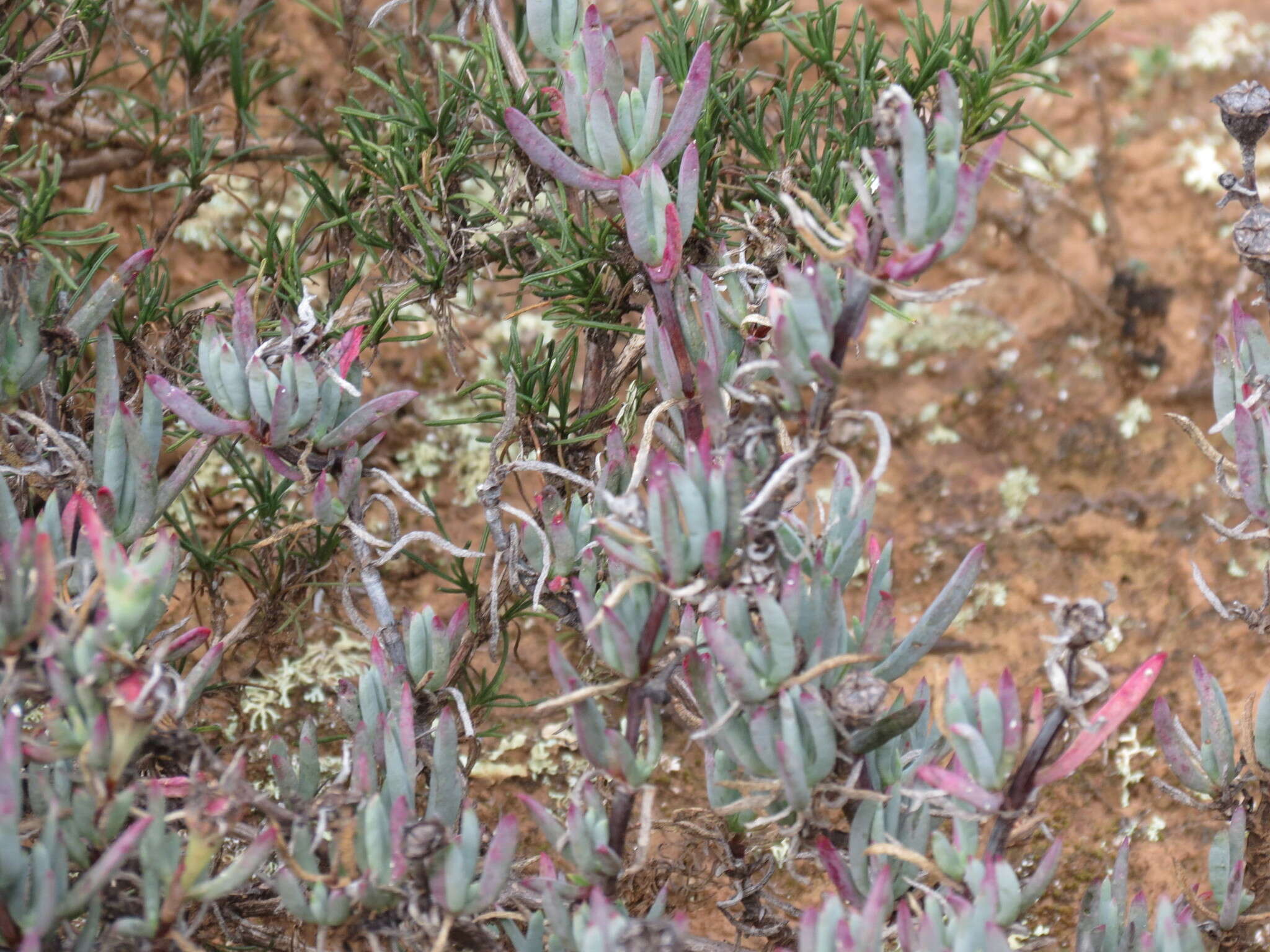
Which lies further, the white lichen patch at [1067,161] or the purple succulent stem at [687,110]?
the white lichen patch at [1067,161]

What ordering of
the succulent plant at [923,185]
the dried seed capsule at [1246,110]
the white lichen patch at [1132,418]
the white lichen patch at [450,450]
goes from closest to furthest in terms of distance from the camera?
the succulent plant at [923,185] < the dried seed capsule at [1246,110] < the white lichen patch at [450,450] < the white lichen patch at [1132,418]

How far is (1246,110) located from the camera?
963 mm

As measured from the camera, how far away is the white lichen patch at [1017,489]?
1963 mm

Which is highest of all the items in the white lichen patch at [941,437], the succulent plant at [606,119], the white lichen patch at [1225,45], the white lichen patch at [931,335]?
the white lichen patch at [1225,45]

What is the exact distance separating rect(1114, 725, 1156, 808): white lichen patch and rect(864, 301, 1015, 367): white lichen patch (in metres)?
0.78

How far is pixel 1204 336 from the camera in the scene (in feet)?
7.04

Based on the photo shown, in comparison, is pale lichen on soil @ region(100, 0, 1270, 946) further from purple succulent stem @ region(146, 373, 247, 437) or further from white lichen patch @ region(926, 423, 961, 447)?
purple succulent stem @ region(146, 373, 247, 437)

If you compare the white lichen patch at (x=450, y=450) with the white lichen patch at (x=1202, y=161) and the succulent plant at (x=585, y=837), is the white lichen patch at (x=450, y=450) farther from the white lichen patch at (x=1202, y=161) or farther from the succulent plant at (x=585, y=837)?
the white lichen patch at (x=1202, y=161)

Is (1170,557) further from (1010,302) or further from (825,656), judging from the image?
(825,656)

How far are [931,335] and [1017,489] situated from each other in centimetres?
35

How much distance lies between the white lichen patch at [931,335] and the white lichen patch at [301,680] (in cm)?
109

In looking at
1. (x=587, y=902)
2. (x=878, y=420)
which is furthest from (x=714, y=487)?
(x=587, y=902)

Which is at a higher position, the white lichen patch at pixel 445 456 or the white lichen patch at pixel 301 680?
the white lichen patch at pixel 445 456

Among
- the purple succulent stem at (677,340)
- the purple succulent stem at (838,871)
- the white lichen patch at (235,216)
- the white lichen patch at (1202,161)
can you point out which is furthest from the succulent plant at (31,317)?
the white lichen patch at (1202,161)
